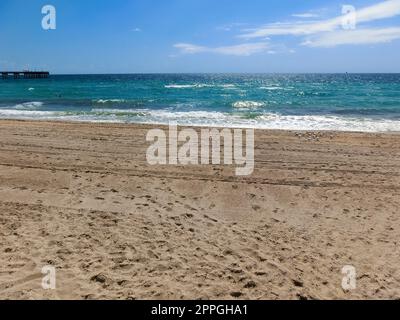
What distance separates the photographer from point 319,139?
1363 centimetres

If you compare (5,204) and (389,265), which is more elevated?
(5,204)

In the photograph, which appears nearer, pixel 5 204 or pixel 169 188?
pixel 5 204

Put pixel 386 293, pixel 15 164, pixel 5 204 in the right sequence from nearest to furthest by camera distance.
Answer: pixel 386 293 → pixel 5 204 → pixel 15 164

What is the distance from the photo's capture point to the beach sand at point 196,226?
468cm

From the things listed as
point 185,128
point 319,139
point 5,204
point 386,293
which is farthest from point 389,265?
point 185,128

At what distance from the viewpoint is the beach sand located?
468 cm

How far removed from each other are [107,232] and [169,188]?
2365 millimetres

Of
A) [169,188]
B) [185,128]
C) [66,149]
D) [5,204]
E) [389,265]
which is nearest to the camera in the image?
[389,265]

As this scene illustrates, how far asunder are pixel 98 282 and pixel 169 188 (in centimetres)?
365

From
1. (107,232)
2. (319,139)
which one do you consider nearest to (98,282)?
(107,232)

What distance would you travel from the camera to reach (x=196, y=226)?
6289 mm

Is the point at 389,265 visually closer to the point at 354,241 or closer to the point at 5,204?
the point at 354,241
